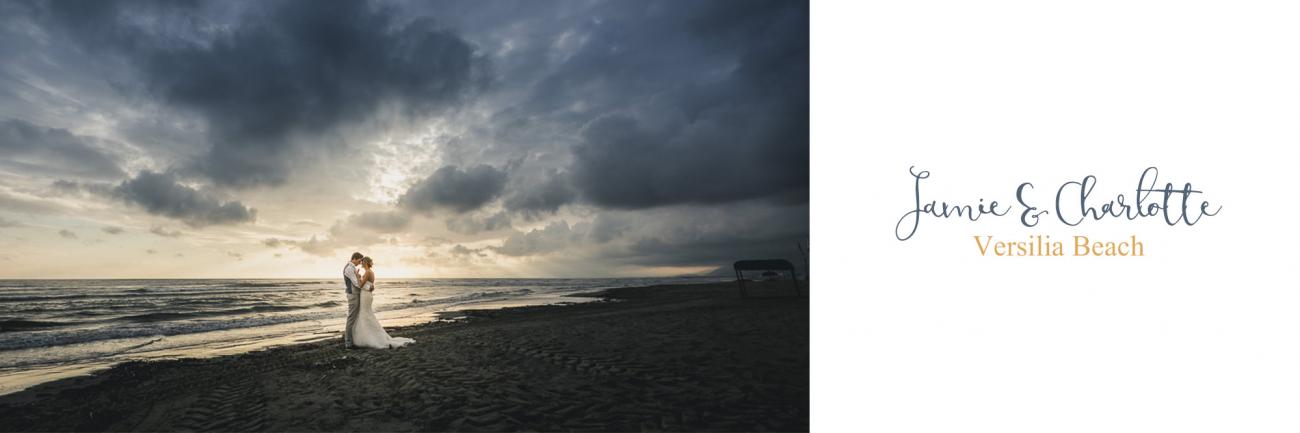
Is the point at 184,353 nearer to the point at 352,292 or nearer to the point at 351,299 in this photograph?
the point at 351,299

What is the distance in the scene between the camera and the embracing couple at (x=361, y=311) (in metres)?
9.65

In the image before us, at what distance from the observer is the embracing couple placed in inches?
380

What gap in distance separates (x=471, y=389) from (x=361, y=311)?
5.08 m

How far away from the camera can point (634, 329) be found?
36.1ft

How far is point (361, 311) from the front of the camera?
9.76 m
